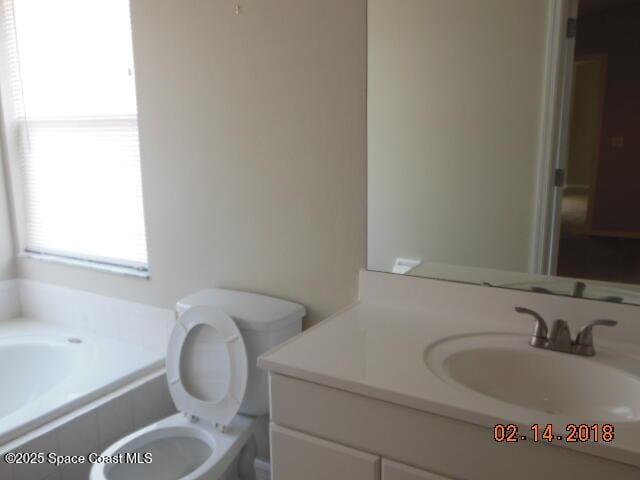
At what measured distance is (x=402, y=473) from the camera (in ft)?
3.69

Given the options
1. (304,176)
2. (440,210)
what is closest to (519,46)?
(440,210)

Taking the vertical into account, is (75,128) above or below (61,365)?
above

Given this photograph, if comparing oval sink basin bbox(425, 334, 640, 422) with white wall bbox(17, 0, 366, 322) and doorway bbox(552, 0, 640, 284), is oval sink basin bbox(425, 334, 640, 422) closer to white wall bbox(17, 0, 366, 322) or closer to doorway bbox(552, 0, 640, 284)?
doorway bbox(552, 0, 640, 284)

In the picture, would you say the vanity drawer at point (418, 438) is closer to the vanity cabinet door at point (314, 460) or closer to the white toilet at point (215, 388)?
the vanity cabinet door at point (314, 460)

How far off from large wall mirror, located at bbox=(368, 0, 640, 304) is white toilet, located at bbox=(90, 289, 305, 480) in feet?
1.50

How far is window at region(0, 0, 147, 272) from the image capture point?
2.37 meters

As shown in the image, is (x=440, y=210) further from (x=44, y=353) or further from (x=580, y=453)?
(x=44, y=353)

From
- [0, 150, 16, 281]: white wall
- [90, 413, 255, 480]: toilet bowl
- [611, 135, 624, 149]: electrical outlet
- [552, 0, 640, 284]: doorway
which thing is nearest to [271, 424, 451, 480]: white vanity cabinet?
[90, 413, 255, 480]: toilet bowl

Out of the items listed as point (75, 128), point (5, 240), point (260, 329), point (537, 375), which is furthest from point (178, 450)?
point (5, 240)

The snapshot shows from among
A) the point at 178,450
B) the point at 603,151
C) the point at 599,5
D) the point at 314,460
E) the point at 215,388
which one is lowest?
the point at 178,450

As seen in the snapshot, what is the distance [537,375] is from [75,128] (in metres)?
2.33

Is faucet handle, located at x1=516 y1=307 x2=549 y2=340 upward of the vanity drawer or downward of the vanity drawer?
upward
